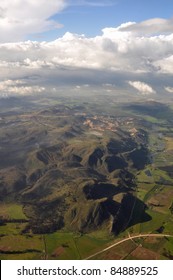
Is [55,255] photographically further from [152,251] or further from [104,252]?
[152,251]

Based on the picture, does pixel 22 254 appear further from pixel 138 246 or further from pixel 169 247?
pixel 169 247

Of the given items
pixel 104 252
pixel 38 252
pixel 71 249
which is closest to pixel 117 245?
pixel 104 252

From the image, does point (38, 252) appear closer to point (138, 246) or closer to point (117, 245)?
point (117, 245)
